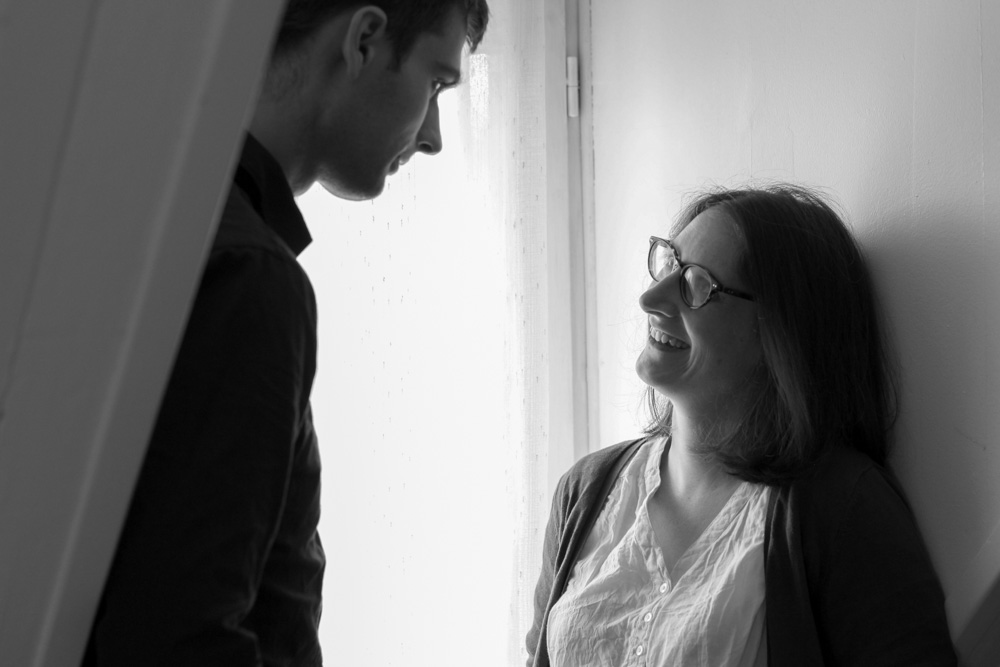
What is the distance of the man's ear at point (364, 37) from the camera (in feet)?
2.41

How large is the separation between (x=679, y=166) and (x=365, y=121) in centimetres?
107

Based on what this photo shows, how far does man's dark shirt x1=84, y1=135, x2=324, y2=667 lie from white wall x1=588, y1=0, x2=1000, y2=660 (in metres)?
0.87

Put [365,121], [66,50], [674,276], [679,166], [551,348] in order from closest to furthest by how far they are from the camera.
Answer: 1. [66,50]
2. [365,121]
3. [674,276]
4. [679,166]
5. [551,348]

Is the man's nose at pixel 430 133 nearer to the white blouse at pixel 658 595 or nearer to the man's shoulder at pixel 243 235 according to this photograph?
the man's shoulder at pixel 243 235

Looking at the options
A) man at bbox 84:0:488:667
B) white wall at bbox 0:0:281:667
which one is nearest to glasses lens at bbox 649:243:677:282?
man at bbox 84:0:488:667

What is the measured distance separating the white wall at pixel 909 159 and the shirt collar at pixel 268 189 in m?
0.80

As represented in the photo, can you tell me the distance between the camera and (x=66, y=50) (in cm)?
21

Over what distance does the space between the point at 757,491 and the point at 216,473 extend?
0.92 metres

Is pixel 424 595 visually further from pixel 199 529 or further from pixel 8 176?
pixel 8 176

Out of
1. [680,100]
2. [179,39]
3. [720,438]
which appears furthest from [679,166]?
[179,39]

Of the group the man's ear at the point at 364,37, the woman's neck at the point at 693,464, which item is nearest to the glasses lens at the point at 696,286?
the woman's neck at the point at 693,464

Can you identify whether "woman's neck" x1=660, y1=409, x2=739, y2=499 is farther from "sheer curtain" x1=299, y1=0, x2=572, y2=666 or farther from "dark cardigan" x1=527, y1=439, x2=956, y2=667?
"sheer curtain" x1=299, y1=0, x2=572, y2=666

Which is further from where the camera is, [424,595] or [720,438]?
[424,595]

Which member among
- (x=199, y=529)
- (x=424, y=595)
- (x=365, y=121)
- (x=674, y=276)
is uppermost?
(x=365, y=121)
